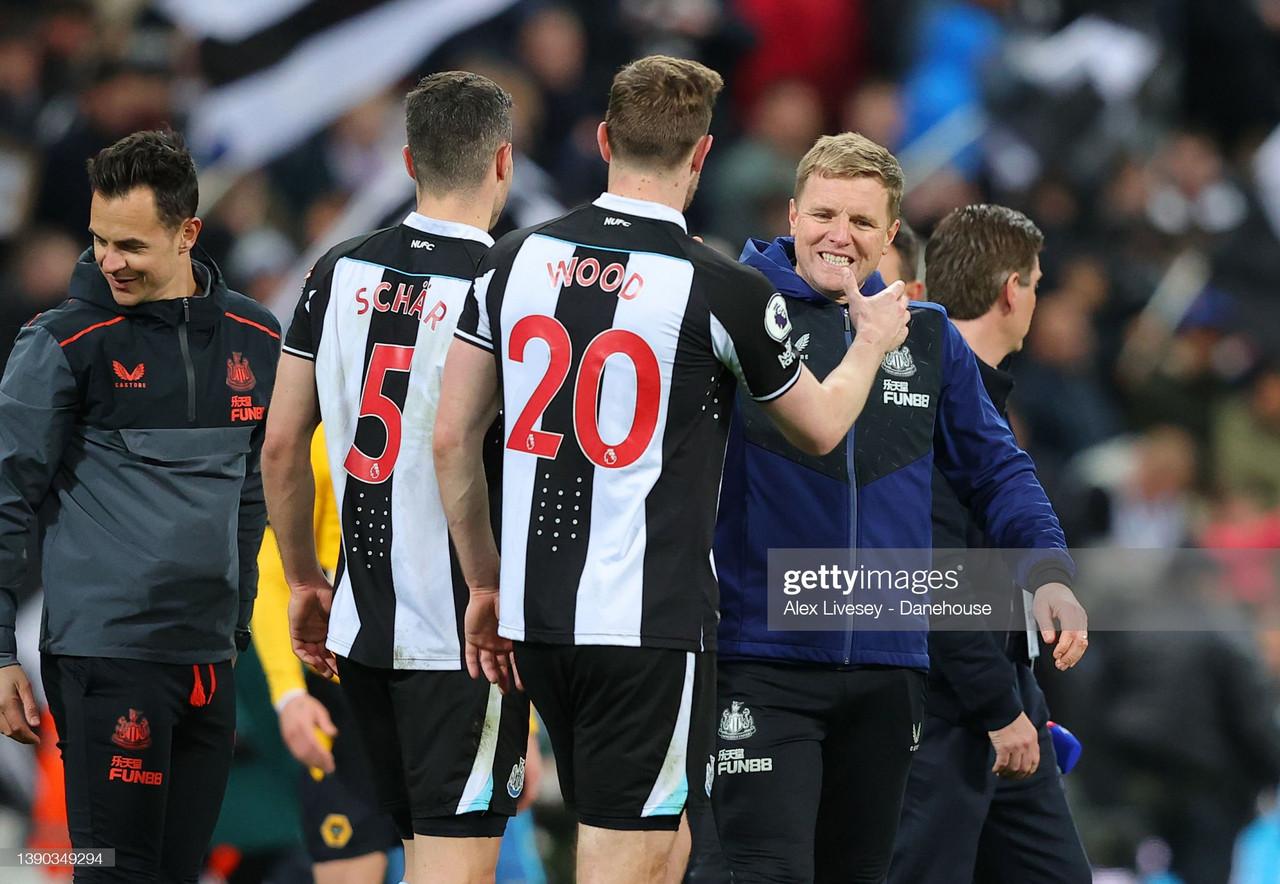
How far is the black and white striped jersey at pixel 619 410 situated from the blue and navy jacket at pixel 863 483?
0.51 m

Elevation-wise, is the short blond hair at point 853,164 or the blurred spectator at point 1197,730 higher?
the short blond hair at point 853,164

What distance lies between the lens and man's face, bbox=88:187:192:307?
4.48m

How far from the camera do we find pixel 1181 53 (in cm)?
1352

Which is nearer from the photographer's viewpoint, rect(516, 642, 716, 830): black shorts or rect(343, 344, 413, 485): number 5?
rect(516, 642, 716, 830): black shorts

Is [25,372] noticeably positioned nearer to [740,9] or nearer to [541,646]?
[541,646]

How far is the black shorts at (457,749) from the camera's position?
13.7 ft

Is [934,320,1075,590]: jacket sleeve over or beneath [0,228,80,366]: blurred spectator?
beneath

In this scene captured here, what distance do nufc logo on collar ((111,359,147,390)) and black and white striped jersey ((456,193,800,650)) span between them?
117 cm

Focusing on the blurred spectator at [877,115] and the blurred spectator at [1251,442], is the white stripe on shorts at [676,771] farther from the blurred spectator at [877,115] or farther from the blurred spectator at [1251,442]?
the blurred spectator at [877,115]

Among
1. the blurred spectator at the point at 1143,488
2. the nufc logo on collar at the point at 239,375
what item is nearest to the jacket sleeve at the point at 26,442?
the nufc logo on collar at the point at 239,375

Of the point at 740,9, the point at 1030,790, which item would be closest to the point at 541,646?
the point at 1030,790

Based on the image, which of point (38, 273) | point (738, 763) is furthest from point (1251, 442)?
point (738, 763)

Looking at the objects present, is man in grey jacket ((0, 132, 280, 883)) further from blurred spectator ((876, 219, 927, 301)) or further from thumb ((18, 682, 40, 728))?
blurred spectator ((876, 219, 927, 301))

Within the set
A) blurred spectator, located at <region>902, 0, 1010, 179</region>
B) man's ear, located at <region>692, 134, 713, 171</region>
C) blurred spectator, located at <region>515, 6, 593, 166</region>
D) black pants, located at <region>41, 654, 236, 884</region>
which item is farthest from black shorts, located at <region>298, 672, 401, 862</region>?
blurred spectator, located at <region>902, 0, 1010, 179</region>
